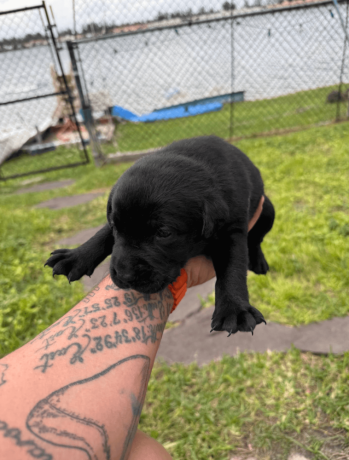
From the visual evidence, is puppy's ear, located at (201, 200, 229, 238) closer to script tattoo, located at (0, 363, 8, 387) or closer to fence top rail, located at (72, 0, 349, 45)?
script tattoo, located at (0, 363, 8, 387)

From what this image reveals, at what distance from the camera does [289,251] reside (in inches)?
142

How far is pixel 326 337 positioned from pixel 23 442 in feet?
7.36

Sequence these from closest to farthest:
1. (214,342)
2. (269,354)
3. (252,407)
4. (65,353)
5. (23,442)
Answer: (23,442) → (65,353) → (252,407) → (269,354) → (214,342)

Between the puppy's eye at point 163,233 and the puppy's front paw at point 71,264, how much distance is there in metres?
0.55

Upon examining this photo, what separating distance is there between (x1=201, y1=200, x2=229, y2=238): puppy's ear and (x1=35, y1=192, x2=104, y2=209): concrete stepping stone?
5034 mm

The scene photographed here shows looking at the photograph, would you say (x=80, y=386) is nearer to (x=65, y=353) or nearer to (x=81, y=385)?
(x=81, y=385)

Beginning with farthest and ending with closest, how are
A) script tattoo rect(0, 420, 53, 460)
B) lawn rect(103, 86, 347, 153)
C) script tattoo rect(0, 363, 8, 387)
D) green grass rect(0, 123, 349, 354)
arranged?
1. lawn rect(103, 86, 347, 153)
2. green grass rect(0, 123, 349, 354)
3. script tattoo rect(0, 363, 8, 387)
4. script tattoo rect(0, 420, 53, 460)

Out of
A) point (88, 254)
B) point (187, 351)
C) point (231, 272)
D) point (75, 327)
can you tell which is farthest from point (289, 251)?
point (75, 327)

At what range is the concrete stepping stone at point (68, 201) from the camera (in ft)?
21.3

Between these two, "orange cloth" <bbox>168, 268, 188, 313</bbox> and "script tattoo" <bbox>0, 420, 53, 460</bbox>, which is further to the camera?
"orange cloth" <bbox>168, 268, 188, 313</bbox>

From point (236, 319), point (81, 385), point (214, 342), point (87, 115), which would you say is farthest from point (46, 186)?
point (81, 385)

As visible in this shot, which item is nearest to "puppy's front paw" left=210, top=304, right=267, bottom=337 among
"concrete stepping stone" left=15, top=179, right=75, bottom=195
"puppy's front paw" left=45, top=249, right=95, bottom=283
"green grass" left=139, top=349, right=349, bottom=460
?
"puppy's front paw" left=45, top=249, right=95, bottom=283

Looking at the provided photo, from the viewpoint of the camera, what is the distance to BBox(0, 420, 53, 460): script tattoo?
3.23 feet

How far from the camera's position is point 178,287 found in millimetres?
1958
